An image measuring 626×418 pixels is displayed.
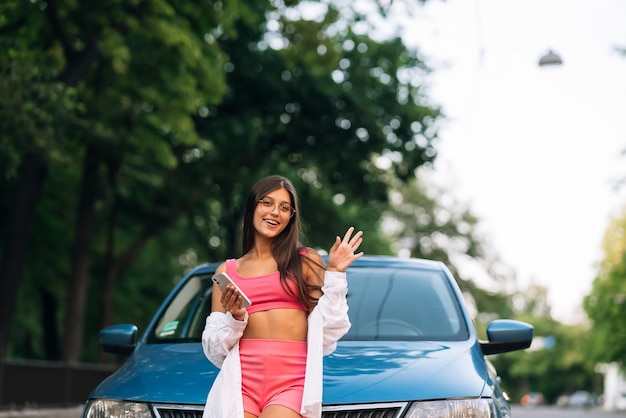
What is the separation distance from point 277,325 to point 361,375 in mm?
830

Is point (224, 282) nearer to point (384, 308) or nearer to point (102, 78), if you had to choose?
point (384, 308)

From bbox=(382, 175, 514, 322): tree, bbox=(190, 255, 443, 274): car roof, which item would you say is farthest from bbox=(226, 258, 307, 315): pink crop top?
bbox=(382, 175, 514, 322): tree

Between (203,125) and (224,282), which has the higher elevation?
(203,125)

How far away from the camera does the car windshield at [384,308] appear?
6000 mm

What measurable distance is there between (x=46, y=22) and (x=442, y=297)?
475 inches

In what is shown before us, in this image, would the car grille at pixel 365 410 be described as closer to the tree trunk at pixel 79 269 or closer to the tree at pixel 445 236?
the tree trunk at pixel 79 269

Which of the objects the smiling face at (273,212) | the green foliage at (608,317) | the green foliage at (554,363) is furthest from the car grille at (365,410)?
the green foliage at (554,363)

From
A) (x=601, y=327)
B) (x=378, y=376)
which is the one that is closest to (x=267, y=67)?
(x=378, y=376)

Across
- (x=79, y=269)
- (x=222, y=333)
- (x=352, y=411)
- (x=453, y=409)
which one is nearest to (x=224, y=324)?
(x=222, y=333)

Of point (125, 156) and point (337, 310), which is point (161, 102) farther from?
point (337, 310)

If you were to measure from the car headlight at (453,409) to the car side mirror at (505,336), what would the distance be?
107cm

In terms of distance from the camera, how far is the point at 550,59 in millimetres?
20141

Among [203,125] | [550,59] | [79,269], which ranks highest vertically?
[550,59]

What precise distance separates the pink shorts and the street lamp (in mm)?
16898
